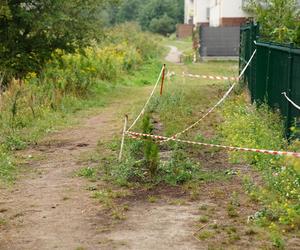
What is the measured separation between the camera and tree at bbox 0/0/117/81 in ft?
49.7

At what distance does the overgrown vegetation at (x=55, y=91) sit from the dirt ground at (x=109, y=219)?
102cm

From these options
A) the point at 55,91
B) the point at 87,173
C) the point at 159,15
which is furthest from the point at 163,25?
the point at 87,173

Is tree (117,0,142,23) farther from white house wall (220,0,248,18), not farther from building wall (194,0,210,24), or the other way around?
white house wall (220,0,248,18)

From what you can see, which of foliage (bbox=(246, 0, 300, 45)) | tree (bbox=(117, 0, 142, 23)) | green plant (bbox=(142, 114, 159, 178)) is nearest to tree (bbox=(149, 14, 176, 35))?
tree (bbox=(117, 0, 142, 23))

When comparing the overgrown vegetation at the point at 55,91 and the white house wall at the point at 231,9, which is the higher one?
the white house wall at the point at 231,9

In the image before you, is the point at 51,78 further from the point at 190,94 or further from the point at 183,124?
the point at 183,124

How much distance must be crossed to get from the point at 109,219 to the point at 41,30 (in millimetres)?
10747

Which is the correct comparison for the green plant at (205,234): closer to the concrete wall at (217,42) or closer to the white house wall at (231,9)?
the concrete wall at (217,42)

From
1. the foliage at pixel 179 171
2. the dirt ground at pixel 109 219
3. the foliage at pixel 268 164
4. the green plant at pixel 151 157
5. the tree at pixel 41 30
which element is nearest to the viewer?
the dirt ground at pixel 109 219

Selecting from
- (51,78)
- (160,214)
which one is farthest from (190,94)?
(160,214)

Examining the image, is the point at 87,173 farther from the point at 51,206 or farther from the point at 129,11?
the point at 129,11

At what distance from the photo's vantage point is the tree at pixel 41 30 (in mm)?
15156

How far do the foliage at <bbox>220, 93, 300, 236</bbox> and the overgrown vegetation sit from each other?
3.51 meters

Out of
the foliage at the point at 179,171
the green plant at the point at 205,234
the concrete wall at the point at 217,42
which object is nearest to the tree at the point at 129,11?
the concrete wall at the point at 217,42
